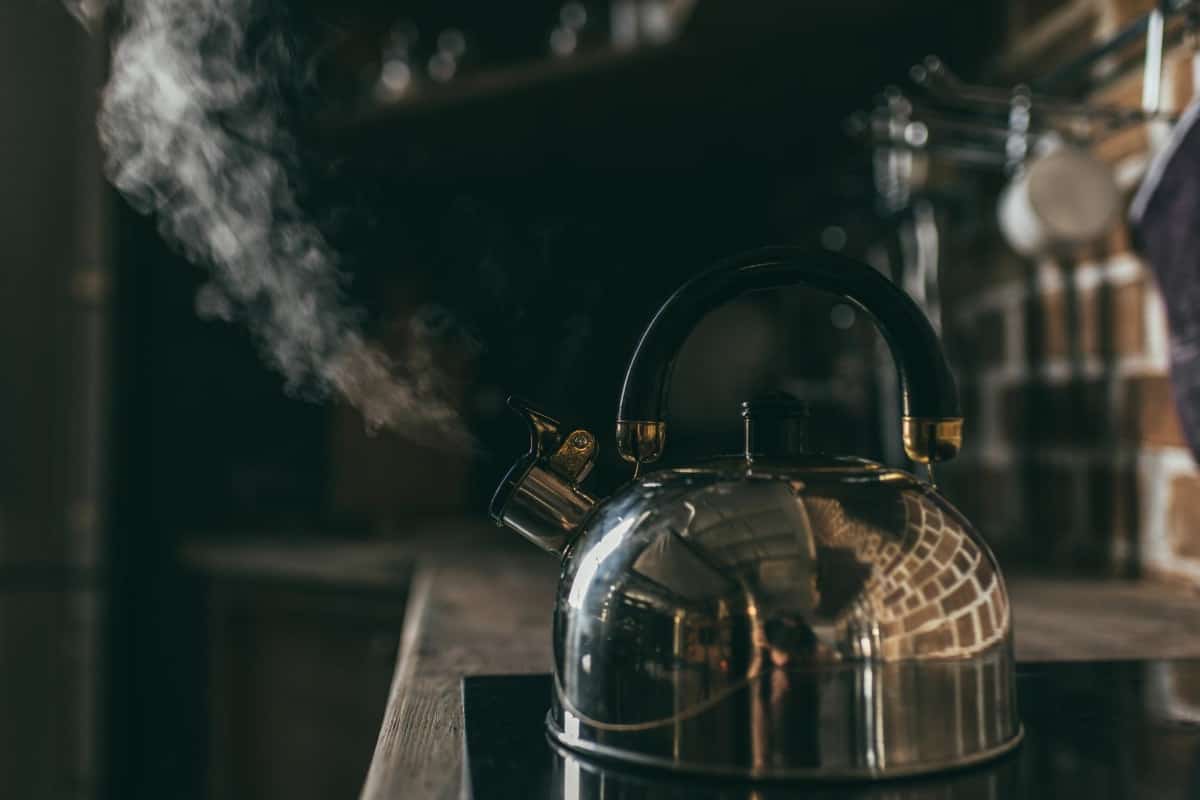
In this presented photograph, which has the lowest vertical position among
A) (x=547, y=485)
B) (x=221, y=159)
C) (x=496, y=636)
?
(x=496, y=636)

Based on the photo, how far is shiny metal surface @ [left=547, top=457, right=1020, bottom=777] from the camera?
0.50 metres

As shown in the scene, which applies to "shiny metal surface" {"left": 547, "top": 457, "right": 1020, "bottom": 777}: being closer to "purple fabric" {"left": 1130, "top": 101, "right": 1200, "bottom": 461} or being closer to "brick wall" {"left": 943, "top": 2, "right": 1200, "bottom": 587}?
"purple fabric" {"left": 1130, "top": 101, "right": 1200, "bottom": 461}

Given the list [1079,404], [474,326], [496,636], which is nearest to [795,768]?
[496,636]

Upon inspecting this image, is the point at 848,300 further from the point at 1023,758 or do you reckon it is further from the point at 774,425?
the point at 1023,758

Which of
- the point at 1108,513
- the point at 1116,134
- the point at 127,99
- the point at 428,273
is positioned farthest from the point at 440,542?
the point at 1116,134

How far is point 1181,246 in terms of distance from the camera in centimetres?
94

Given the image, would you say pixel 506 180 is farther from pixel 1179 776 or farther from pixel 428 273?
pixel 1179 776

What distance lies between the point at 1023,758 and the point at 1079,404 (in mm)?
809

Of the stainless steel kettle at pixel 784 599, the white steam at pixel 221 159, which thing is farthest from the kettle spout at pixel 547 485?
the white steam at pixel 221 159

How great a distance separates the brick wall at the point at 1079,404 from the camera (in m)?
1.09

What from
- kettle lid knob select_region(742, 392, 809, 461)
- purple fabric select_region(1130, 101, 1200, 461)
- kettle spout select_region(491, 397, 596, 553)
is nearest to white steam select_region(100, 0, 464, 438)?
kettle spout select_region(491, 397, 596, 553)

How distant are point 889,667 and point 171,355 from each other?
1729 millimetres

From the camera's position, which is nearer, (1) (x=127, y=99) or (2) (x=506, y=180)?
(1) (x=127, y=99)

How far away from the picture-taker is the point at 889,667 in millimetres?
512
